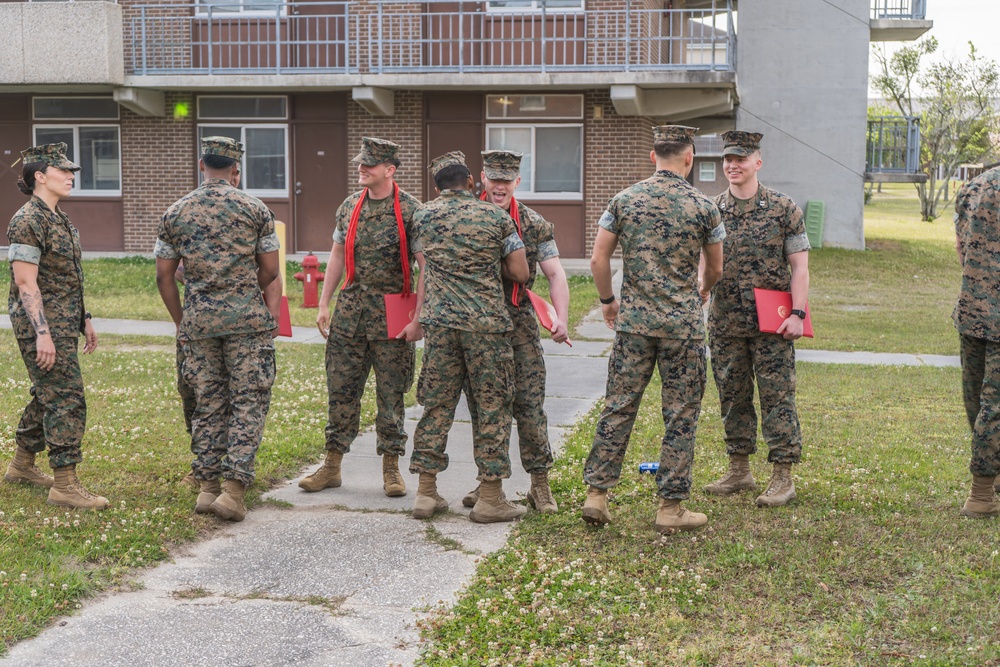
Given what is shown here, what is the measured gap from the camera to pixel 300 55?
2209 cm

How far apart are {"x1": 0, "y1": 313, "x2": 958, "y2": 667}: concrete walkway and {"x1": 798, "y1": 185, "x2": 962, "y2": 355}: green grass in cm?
815

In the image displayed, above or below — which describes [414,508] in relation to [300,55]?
below

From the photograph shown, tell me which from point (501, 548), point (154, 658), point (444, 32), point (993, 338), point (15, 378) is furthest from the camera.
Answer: point (444, 32)

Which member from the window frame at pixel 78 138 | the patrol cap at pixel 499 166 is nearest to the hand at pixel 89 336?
the patrol cap at pixel 499 166

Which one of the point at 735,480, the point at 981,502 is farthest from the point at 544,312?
the point at 981,502

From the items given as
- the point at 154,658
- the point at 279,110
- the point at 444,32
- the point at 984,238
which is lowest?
the point at 154,658

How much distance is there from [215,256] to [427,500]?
1.79 meters

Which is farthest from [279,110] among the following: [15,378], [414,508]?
[414,508]

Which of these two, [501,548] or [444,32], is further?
[444,32]

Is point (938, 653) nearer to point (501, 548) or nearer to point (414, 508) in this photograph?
point (501, 548)

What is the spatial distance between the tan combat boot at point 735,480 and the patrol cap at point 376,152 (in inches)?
107

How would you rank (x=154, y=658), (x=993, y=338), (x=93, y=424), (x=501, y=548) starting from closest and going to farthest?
(x=154, y=658), (x=501, y=548), (x=993, y=338), (x=93, y=424)

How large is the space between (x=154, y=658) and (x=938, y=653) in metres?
3.09

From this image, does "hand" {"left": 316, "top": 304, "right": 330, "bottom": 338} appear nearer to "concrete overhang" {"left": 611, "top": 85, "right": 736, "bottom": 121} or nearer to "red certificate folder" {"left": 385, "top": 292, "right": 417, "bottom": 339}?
"red certificate folder" {"left": 385, "top": 292, "right": 417, "bottom": 339}
